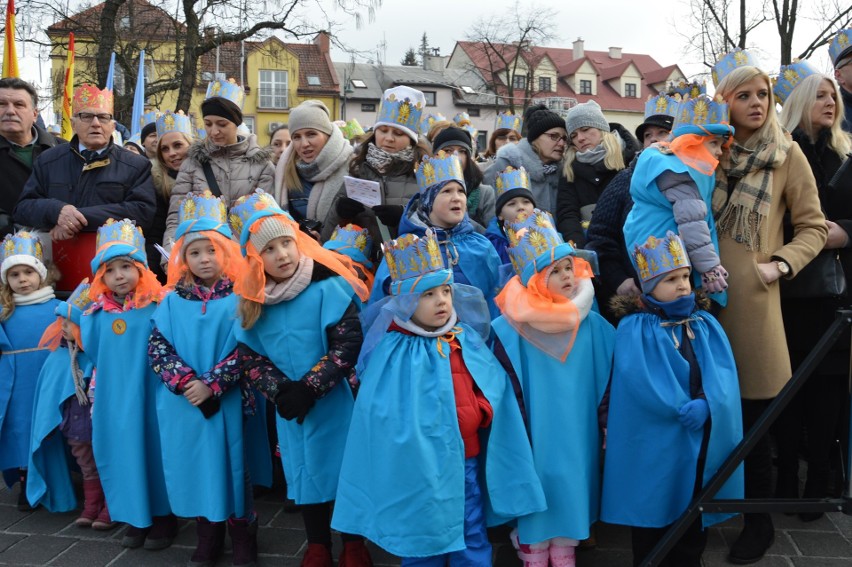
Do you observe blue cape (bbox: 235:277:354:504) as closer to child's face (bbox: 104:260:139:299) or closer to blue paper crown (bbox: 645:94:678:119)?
child's face (bbox: 104:260:139:299)

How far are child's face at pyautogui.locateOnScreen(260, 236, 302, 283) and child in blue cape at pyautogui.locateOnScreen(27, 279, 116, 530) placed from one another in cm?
147

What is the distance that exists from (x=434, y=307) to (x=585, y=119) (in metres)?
2.29

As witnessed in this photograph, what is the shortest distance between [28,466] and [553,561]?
11.0ft

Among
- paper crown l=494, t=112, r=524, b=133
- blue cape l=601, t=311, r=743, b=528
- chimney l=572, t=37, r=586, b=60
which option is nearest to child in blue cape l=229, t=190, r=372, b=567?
blue cape l=601, t=311, r=743, b=528

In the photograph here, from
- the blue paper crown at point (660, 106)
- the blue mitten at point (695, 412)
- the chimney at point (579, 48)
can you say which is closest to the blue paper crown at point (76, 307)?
the blue mitten at point (695, 412)

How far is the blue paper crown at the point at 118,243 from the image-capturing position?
443cm

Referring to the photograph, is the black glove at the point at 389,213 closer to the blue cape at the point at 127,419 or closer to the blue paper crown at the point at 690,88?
the blue cape at the point at 127,419

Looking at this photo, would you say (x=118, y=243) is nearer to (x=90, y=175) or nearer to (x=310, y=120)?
(x=90, y=175)

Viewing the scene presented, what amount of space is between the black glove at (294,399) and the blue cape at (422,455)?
0.25 metres

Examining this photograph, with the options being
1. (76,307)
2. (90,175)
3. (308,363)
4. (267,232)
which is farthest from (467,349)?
(90,175)

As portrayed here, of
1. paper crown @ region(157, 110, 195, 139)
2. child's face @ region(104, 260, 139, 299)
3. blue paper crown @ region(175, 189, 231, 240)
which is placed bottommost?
child's face @ region(104, 260, 139, 299)

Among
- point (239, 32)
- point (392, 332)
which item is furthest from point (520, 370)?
point (239, 32)

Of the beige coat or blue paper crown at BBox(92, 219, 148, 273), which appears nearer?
the beige coat

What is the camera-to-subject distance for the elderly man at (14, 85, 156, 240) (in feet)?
17.8
